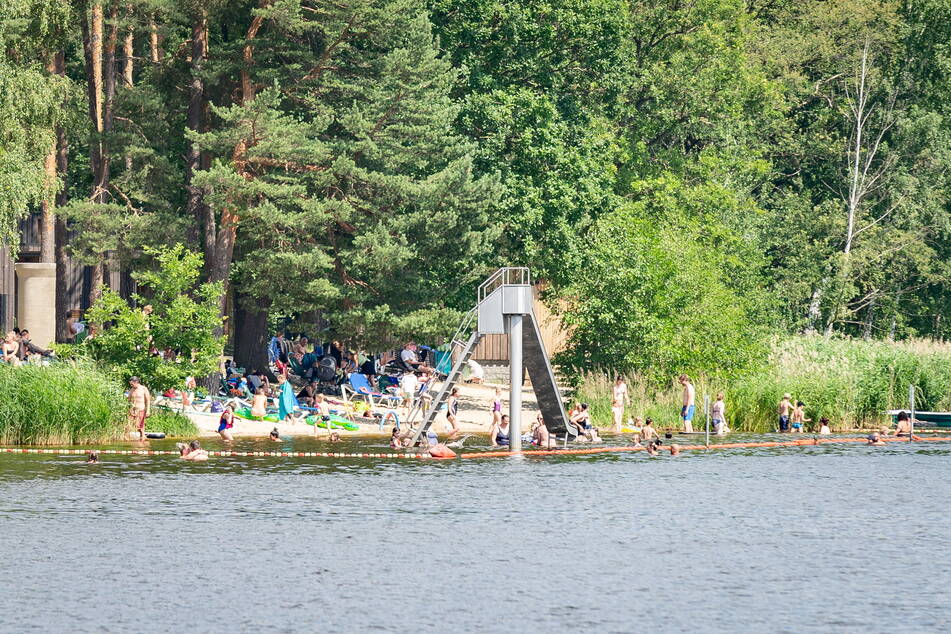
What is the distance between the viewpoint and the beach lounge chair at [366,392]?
1861 inches

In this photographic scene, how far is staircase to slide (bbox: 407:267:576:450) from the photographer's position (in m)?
39.2

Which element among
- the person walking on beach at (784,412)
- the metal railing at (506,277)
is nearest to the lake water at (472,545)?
the metal railing at (506,277)

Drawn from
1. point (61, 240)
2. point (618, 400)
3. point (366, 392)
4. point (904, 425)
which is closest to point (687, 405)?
point (618, 400)

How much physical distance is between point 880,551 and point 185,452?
1801cm

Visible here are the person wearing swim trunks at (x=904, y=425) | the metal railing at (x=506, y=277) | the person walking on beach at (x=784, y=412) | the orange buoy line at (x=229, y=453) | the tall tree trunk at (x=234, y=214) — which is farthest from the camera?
the person walking on beach at (x=784, y=412)

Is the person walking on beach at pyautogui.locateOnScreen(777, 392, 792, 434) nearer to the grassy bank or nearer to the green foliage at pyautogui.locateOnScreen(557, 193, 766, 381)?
the grassy bank

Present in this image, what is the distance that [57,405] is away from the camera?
125 feet

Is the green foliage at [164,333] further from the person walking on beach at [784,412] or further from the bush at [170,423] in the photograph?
the person walking on beach at [784,412]

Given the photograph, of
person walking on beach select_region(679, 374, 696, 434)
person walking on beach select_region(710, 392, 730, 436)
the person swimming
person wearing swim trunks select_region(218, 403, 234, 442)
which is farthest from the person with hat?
person wearing swim trunks select_region(218, 403, 234, 442)

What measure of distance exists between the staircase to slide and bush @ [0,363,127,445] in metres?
8.42

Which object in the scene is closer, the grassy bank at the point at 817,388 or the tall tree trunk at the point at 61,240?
the grassy bank at the point at 817,388

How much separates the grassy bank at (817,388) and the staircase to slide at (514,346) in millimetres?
5927

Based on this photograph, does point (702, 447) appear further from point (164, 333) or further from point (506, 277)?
point (164, 333)

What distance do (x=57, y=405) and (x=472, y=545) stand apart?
15.8 metres
